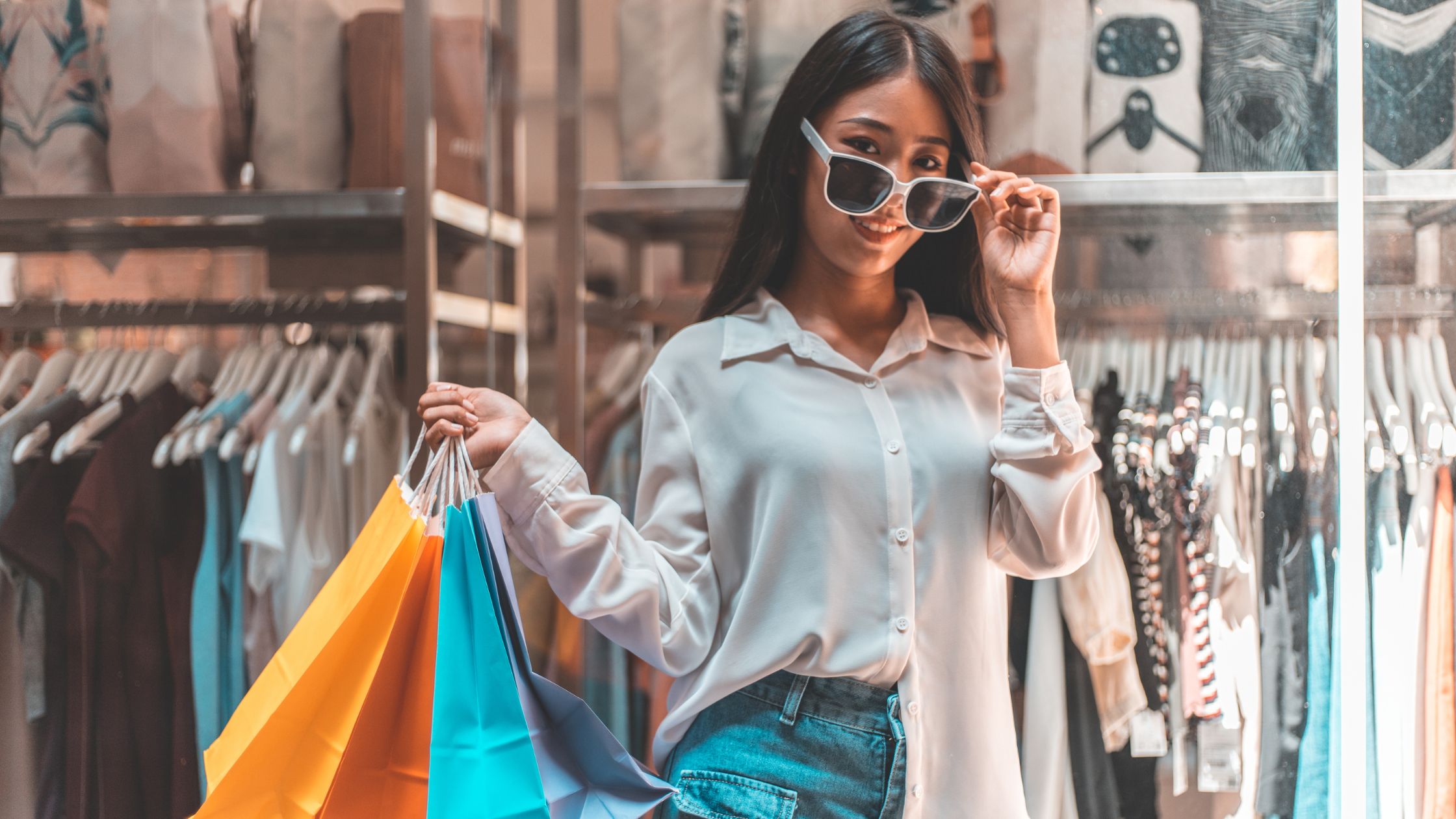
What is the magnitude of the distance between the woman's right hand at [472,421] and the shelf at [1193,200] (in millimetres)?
665

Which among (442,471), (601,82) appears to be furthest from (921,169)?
(601,82)

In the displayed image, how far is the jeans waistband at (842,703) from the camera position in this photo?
45.8 inches

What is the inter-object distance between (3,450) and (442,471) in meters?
1.10

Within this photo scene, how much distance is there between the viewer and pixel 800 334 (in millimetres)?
1283

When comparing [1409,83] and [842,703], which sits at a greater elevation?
[1409,83]

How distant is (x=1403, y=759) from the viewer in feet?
5.08

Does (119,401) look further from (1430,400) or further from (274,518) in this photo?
(1430,400)

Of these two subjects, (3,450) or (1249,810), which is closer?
(1249,810)

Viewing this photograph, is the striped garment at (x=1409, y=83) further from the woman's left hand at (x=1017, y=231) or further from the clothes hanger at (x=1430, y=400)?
the woman's left hand at (x=1017, y=231)

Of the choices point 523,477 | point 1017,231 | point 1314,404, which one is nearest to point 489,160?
point 523,477

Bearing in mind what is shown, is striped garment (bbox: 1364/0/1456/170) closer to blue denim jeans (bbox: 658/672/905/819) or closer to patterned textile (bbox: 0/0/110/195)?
blue denim jeans (bbox: 658/672/905/819)

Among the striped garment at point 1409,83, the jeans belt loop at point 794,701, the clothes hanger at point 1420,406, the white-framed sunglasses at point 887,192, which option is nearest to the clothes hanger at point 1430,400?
the clothes hanger at point 1420,406

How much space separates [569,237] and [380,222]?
0.43m

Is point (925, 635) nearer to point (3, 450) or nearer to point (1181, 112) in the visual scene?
point (1181, 112)
